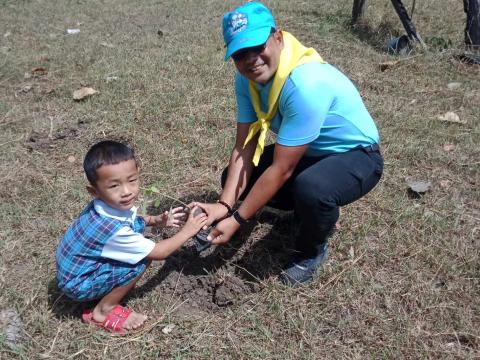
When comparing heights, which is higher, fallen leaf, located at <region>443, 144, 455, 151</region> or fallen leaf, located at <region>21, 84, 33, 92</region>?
fallen leaf, located at <region>443, 144, 455, 151</region>

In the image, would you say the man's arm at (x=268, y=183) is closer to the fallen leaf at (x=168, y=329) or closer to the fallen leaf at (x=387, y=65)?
the fallen leaf at (x=168, y=329)

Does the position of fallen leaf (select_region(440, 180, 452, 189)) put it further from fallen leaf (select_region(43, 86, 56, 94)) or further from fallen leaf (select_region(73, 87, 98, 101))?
fallen leaf (select_region(43, 86, 56, 94))

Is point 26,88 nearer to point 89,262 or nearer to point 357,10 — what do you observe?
point 89,262

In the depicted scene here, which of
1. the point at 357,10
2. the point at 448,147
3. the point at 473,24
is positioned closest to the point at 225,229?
the point at 448,147

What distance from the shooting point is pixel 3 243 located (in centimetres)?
227

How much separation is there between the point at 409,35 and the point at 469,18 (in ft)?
1.75

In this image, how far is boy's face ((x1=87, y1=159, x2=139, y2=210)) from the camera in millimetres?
1638

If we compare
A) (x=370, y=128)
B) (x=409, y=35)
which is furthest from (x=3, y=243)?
(x=409, y=35)

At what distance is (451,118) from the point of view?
322cm

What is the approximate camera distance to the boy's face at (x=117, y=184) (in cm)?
164

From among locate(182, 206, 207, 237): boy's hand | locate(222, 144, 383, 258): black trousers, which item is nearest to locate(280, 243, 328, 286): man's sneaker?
locate(222, 144, 383, 258): black trousers

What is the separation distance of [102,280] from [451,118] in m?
2.64

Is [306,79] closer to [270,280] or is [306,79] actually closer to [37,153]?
[270,280]

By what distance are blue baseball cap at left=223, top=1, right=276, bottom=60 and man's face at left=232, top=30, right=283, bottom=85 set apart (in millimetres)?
41
